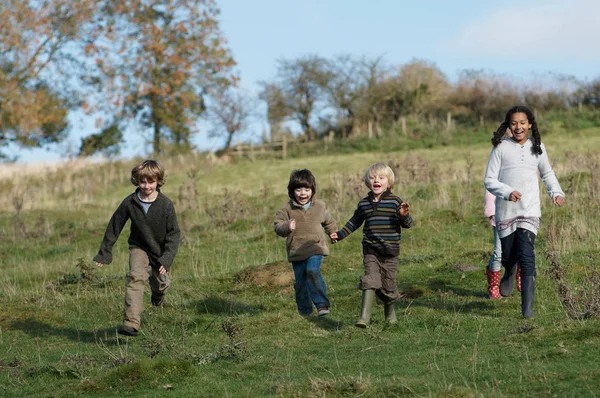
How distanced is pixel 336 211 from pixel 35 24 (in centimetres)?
3032

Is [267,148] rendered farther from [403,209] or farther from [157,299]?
[403,209]

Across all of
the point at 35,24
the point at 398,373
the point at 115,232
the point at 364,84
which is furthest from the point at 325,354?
the point at 364,84

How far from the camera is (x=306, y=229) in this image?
9812 mm

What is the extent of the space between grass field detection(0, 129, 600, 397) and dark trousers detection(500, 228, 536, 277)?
300mm

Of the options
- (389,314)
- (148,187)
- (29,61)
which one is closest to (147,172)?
(148,187)

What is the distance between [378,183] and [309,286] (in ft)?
4.67

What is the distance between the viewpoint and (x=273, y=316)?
1002 cm


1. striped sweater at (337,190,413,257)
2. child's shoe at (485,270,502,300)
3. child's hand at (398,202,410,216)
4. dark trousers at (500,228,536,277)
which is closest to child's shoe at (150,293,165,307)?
striped sweater at (337,190,413,257)

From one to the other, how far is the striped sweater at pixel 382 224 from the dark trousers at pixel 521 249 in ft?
3.66

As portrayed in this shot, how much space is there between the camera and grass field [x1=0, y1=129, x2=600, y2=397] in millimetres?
7062

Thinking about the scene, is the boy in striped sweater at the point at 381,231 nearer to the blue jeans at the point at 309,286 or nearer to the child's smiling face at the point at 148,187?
the blue jeans at the point at 309,286

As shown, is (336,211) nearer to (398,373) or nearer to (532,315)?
(532,315)

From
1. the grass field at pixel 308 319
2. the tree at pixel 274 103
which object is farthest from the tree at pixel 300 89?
the grass field at pixel 308 319

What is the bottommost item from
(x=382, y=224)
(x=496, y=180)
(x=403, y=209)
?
(x=382, y=224)
